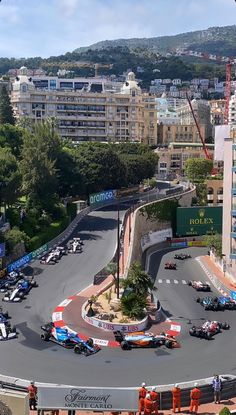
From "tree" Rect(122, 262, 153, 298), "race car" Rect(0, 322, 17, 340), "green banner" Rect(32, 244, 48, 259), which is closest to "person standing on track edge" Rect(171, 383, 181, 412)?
"race car" Rect(0, 322, 17, 340)

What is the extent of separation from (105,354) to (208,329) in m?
8.30

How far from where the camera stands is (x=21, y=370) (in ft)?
104

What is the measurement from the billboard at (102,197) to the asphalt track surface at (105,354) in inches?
1318

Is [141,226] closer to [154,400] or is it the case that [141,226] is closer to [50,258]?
[50,258]

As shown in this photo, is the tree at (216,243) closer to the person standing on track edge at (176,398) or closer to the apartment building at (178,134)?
the person standing on track edge at (176,398)

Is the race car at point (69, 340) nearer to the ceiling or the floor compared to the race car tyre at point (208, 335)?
nearer to the ceiling

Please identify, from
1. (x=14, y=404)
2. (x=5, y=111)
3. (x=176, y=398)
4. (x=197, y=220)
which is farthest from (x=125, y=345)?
(x=5, y=111)

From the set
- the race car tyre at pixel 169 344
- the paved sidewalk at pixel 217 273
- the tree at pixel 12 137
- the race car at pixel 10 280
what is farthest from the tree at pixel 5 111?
the race car tyre at pixel 169 344

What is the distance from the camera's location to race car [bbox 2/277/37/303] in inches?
1765

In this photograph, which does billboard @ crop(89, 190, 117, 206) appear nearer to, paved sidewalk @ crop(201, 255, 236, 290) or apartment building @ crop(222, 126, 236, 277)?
paved sidewalk @ crop(201, 255, 236, 290)

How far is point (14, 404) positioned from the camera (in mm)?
20875

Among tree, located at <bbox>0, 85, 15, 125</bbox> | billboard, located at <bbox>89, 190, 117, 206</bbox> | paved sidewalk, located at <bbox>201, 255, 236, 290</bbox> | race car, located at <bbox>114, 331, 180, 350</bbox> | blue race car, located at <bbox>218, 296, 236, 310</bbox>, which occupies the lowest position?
paved sidewalk, located at <bbox>201, 255, 236, 290</bbox>

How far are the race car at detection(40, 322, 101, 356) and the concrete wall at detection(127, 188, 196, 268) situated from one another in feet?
60.8

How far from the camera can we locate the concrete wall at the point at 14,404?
20797mm
